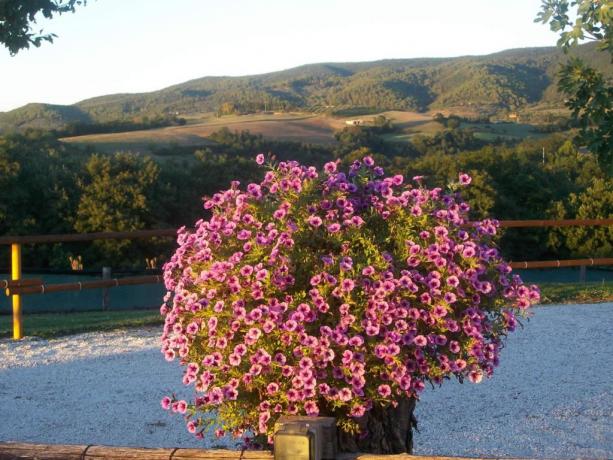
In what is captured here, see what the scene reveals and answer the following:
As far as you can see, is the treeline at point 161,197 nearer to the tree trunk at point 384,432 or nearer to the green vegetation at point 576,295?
the green vegetation at point 576,295

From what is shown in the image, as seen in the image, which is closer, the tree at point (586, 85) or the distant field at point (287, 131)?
the tree at point (586, 85)

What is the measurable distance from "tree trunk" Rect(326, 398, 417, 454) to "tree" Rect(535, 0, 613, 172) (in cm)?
511

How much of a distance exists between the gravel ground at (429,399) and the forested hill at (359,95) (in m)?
67.3

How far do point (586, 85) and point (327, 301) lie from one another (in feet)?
18.8

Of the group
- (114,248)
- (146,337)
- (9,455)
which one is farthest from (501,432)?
(114,248)

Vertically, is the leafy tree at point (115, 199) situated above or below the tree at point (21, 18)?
below

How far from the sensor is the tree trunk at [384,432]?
12.0ft

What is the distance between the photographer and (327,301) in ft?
11.3

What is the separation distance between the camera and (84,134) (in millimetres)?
71562

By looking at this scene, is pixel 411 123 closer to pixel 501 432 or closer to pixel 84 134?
pixel 84 134

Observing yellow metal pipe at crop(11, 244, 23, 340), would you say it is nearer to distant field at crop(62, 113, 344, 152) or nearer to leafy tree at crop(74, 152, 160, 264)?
leafy tree at crop(74, 152, 160, 264)

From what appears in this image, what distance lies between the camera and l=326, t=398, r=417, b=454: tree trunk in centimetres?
365

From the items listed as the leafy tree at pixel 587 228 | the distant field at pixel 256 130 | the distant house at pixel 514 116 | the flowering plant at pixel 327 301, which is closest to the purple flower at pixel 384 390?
the flowering plant at pixel 327 301

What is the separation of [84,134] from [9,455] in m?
71.3
